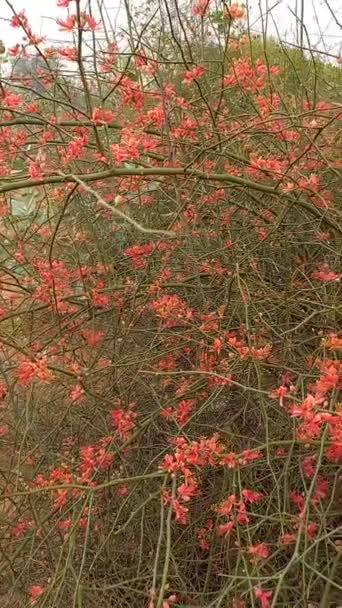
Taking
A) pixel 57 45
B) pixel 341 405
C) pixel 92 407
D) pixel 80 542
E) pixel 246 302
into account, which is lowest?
pixel 80 542

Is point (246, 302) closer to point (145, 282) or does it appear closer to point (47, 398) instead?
point (145, 282)

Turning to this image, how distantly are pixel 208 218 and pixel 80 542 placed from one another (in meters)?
1.37

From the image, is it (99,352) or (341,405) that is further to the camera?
(99,352)

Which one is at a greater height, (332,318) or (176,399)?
(332,318)

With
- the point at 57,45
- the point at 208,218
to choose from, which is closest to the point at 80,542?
the point at 208,218

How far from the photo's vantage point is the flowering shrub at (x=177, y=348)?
1.74 m

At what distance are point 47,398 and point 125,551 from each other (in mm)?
939

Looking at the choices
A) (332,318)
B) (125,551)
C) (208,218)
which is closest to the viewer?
(332,318)

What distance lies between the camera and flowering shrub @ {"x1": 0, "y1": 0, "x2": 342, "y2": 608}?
174cm

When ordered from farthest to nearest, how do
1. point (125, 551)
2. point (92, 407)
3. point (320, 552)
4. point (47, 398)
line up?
1. point (47, 398)
2. point (92, 407)
3. point (125, 551)
4. point (320, 552)

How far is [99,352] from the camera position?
242cm

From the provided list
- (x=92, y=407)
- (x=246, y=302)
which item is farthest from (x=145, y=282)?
(x=246, y=302)

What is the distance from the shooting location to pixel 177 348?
2.12 meters

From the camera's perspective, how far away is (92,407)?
7.73 ft
